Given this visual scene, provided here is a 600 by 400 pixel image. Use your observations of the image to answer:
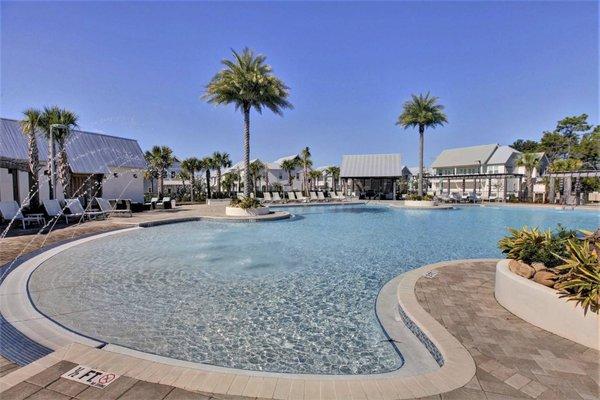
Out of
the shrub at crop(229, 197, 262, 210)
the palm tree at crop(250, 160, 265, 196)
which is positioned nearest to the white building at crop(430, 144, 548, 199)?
the palm tree at crop(250, 160, 265, 196)

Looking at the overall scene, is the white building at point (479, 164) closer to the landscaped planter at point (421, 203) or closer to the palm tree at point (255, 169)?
the landscaped planter at point (421, 203)

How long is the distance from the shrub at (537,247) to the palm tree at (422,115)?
2680 centimetres

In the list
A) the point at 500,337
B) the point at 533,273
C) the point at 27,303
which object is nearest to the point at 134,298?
the point at 27,303

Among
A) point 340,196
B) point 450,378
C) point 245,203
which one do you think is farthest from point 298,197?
point 450,378

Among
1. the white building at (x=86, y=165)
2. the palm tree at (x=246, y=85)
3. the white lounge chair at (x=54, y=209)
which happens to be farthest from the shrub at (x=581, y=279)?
the white building at (x=86, y=165)

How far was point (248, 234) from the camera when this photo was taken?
13203 millimetres

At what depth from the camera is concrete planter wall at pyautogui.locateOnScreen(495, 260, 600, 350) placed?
3479 millimetres

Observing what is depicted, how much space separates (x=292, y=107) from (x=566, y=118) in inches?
2036

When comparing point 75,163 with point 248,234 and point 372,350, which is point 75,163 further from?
point 372,350

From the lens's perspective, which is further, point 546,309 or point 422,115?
point 422,115

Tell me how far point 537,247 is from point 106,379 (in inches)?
216

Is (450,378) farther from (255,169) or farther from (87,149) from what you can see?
(255,169)

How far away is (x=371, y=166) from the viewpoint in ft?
133

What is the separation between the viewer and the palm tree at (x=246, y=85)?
1956cm
